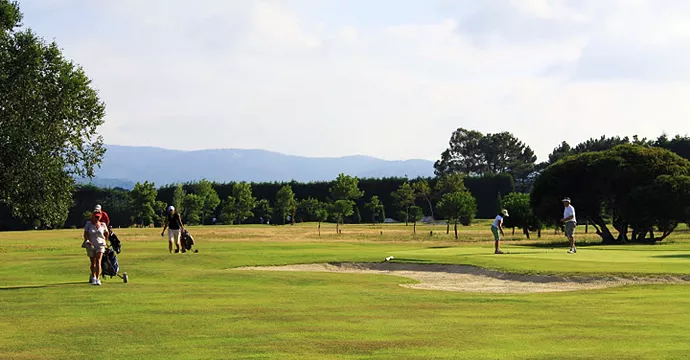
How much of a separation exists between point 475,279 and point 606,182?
2570 cm

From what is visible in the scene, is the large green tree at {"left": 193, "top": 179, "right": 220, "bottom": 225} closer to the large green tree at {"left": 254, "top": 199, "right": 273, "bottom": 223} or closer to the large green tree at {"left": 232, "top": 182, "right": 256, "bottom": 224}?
the large green tree at {"left": 232, "top": 182, "right": 256, "bottom": 224}

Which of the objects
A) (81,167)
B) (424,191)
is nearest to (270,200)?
(424,191)

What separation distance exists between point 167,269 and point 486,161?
463 ft

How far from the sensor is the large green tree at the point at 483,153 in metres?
159

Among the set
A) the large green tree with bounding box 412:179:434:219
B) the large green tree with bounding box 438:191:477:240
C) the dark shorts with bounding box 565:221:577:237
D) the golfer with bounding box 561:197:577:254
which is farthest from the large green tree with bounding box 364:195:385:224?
the golfer with bounding box 561:197:577:254

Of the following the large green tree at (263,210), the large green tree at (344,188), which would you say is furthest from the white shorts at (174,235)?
the large green tree at (263,210)

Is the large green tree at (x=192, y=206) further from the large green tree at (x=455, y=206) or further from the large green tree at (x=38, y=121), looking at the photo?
the large green tree at (x=38, y=121)

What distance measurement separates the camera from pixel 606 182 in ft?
159

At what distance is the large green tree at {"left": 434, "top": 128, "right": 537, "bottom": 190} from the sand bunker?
4934 inches

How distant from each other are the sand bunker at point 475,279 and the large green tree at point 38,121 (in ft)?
58.4

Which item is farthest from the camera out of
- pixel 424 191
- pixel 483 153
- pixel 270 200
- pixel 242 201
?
pixel 483 153

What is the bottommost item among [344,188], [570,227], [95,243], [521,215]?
[95,243]

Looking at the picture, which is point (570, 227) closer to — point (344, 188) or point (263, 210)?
point (344, 188)

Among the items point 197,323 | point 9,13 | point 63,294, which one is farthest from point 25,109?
point 197,323
